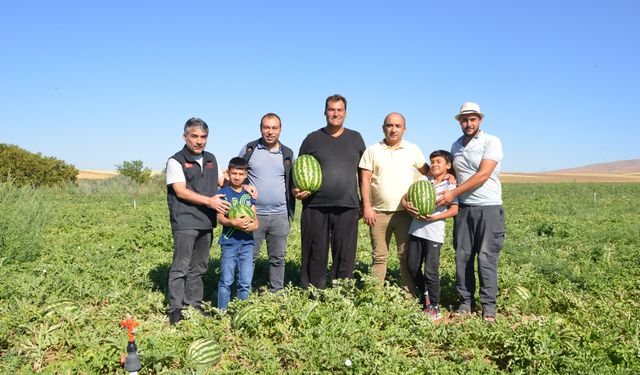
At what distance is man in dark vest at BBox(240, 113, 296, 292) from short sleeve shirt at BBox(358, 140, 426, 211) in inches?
38.5

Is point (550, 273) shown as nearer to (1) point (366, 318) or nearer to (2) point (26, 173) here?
(1) point (366, 318)

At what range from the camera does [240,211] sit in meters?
5.28

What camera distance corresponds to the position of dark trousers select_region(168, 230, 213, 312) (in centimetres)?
543

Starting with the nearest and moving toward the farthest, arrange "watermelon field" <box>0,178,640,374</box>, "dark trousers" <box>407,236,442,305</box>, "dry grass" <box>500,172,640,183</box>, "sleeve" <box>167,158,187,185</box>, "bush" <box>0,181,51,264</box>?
1. "watermelon field" <box>0,178,640,374</box>
2. "sleeve" <box>167,158,187,185</box>
3. "dark trousers" <box>407,236,442,305</box>
4. "bush" <box>0,181,51,264</box>
5. "dry grass" <box>500,172,640,183</box>

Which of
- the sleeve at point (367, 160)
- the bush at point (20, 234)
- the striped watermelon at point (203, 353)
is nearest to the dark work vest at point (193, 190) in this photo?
the striped watermelon at point (203, 353)

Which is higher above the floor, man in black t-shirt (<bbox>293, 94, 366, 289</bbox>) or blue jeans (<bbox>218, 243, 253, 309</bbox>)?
man in black t-shirt (<bbox>293, 94, 366, 289</bbox>)

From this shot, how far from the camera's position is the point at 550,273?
7477 millimetres

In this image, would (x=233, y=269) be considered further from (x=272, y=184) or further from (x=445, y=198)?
(x=445, y=198)

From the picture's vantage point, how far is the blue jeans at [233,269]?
546 centimetres

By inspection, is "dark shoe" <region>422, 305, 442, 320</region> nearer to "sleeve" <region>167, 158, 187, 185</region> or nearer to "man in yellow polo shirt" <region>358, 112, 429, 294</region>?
"man in yellow polo shirt" <region>358, 112, 429, 294</region>

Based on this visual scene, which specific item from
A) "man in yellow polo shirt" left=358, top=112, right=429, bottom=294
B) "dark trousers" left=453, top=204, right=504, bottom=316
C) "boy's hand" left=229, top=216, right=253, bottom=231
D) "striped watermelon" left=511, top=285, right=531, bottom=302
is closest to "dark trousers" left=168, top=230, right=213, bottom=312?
"boy's hand" left=229, top=216, right=253, bottom=231

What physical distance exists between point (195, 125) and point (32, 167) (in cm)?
2734

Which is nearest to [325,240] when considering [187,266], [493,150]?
[187,266]

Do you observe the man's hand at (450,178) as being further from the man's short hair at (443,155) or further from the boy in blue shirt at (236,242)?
the boy in blue shirt at (236,242)
